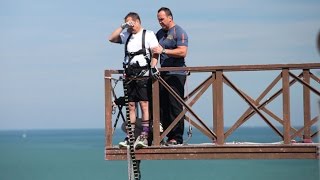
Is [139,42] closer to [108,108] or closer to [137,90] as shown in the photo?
[137,90]

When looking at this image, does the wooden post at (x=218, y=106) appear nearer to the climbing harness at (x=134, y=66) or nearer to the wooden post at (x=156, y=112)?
the wooden post at (x=156, y=112)

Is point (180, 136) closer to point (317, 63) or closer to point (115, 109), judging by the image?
point (115, 109)

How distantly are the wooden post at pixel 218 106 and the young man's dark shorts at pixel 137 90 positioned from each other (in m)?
1.03

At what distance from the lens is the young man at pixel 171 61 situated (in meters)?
19.9

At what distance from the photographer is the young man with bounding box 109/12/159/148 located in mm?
19688

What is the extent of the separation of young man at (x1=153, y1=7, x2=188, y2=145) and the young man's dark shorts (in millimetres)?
332

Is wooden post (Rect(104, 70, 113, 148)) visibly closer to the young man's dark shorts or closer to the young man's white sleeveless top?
the young man's dark shorts

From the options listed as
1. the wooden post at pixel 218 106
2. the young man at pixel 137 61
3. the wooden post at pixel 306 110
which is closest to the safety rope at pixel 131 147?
the young man at pixel 137 61

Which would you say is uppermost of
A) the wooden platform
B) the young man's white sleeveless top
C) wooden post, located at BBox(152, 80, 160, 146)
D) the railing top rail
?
the young man's white sleeveless top

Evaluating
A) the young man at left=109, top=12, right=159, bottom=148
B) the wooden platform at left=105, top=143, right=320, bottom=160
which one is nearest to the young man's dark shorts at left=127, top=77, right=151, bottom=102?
the young man at left=109, top=12, right=159, bottom=148

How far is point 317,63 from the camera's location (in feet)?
65.7

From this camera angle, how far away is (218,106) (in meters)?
20.1

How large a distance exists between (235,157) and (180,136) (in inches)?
42.2

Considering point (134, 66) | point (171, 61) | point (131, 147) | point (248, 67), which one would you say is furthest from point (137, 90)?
point (248, 67)
